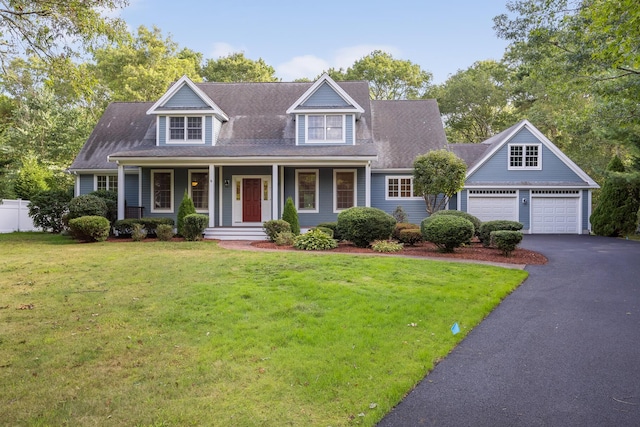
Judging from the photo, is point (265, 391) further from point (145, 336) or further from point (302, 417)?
point (145, 336)

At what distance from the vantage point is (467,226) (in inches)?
478

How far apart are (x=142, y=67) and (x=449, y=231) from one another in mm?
27289

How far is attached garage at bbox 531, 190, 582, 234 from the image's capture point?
67.3ft

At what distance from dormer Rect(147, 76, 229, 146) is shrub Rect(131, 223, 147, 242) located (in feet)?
→ 15.2

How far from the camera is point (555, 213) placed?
67.5 feet

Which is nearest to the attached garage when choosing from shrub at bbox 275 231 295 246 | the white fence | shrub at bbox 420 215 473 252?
shrub at bbox 420 215 473 252

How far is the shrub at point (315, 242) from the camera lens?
1320 centimetres

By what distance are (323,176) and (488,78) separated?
72.9 feet

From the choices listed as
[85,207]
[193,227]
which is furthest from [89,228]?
[193,227]

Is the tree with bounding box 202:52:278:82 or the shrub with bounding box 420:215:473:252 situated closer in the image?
the shrub with bounding box 420:215:473:252

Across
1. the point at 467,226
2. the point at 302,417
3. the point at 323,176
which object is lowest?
the point at 302,417

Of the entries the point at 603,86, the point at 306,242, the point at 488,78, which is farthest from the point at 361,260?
the point at 488,78

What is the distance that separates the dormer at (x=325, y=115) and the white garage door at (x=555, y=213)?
930 cm

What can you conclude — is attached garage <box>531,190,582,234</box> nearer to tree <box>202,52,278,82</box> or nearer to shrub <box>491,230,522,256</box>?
shrub <box>491,230,522,256</box>
